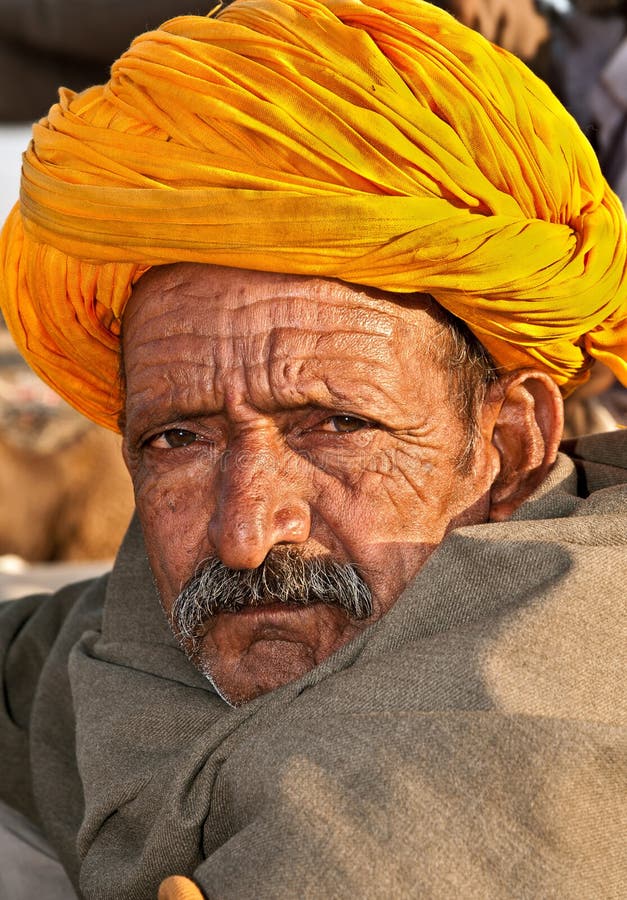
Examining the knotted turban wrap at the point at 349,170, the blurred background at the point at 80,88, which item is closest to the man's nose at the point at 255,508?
the knotted turban wrap at the point at 349,170

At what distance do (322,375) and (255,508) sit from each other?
28 centimetres

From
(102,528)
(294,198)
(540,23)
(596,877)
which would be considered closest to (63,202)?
(294,198)

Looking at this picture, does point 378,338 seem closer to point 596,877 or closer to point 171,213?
point 171,213

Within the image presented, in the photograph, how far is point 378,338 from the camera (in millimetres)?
2227

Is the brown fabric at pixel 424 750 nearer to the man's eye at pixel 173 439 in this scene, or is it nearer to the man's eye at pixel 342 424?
the man's eye at pixel 342 424

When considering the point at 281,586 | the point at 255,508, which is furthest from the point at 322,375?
the point at 281,586

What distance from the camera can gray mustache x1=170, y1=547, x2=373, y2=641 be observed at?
2113 mm

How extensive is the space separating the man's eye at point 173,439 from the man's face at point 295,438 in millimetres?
34

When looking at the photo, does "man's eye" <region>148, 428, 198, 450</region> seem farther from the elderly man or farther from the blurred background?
the blurred background

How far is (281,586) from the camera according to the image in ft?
6.91

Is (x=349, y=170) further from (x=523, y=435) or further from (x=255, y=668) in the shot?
(x=255, y=668)

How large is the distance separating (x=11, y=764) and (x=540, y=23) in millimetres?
3522

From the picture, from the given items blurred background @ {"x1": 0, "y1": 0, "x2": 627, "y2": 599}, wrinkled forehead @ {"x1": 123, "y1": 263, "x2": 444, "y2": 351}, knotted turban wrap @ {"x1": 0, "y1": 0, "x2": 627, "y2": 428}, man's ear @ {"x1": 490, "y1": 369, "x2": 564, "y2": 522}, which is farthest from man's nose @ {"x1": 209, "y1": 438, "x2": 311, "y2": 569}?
blurred background @ {"x1": 0, "y1": 0, "x2": 627, "y2": 599}

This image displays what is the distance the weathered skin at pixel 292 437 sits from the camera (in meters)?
2.18
